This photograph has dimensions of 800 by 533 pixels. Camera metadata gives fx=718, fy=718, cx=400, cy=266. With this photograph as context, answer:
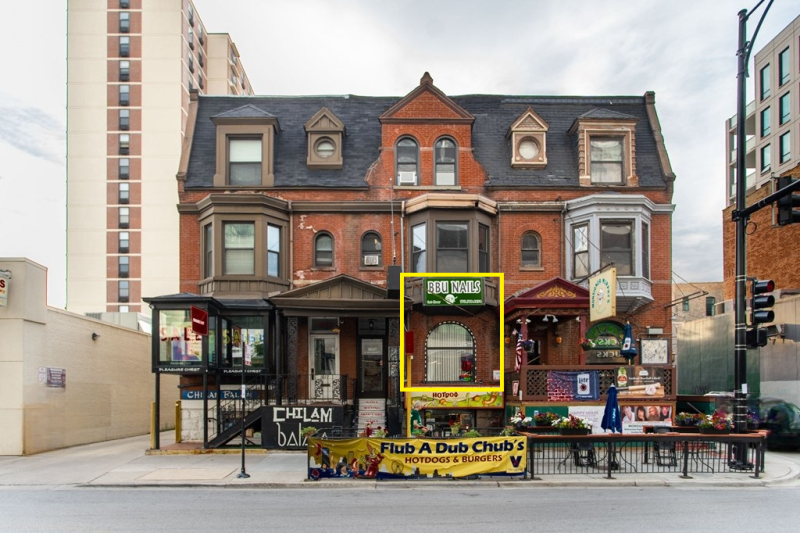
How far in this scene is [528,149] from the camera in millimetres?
25031

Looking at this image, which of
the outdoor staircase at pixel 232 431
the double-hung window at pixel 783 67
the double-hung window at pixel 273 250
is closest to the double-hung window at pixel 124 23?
the double-hung window at pixel 273 250

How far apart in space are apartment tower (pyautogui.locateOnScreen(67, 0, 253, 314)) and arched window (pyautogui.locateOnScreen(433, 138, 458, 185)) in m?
46.8

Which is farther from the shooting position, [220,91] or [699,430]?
[220,91]

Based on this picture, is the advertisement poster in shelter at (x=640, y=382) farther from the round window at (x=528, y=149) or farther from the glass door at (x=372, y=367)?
the round window at (x=528, y=149)

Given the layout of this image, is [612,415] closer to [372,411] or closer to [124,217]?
[372,411]

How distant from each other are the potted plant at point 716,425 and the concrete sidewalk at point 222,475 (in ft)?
4.15

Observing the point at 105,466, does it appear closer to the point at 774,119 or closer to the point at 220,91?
the point at 774,119

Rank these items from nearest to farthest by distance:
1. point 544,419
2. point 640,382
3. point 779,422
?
1. point 544,419
2. point 640,382
3. point 779,422

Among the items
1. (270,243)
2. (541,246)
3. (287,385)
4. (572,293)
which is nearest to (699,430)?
(572,293)

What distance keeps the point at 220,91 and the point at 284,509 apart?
239 ft

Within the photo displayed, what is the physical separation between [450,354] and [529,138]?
7.98 meters

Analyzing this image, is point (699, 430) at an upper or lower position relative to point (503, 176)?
lower

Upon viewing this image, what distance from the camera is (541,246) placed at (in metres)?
24.2

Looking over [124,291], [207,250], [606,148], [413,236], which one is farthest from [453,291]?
[124,291]
